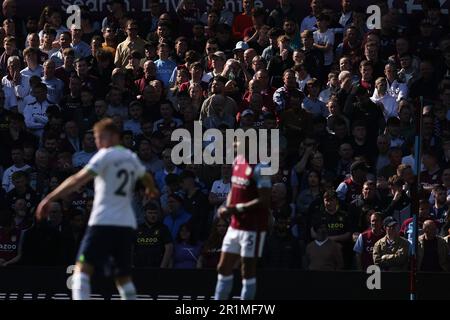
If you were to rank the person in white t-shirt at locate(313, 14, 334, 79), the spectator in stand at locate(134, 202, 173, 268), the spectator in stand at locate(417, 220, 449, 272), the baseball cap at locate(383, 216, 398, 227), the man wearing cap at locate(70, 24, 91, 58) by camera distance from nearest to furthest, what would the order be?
1. the baseball cap at locate(383, 216, 398, 227)
2. the spectator in stand at locate(417, 220, 449, 272)
3. the spectator in stand at locate(134, 202, 173, 268)
4. the person in white t-shirt at locate(313, 14, 334, 79)
5. the man wearing cap at locate(70, 24, 91, 58)

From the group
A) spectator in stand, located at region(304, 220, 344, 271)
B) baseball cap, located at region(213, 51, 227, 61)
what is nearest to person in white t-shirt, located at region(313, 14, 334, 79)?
baseball cap, located at region(213, 51, 227, 61)

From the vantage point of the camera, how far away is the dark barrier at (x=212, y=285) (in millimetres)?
18125

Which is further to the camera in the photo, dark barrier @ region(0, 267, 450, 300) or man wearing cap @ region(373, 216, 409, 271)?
man wearing cap @ region(373, 216, 409, 271)

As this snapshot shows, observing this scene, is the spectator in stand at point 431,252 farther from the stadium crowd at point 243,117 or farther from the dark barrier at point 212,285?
the dark barrier at point 212,285

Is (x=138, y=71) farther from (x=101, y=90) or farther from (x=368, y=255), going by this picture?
(x=368, y=255)

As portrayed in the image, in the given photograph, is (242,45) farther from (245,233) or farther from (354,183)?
(245,233)

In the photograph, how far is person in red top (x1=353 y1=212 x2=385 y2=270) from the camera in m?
18.8

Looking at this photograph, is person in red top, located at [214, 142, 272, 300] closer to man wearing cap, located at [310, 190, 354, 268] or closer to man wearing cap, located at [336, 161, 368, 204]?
man wearing cap, located at [310, 190, 354, 268]

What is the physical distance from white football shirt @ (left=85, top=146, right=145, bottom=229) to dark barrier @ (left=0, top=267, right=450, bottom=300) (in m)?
4.80

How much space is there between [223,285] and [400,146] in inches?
239

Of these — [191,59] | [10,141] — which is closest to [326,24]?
[191,59]

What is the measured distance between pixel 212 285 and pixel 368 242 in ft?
7.61

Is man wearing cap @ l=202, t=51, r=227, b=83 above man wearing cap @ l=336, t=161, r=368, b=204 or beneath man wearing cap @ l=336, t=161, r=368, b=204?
above

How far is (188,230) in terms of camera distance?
750 inches
